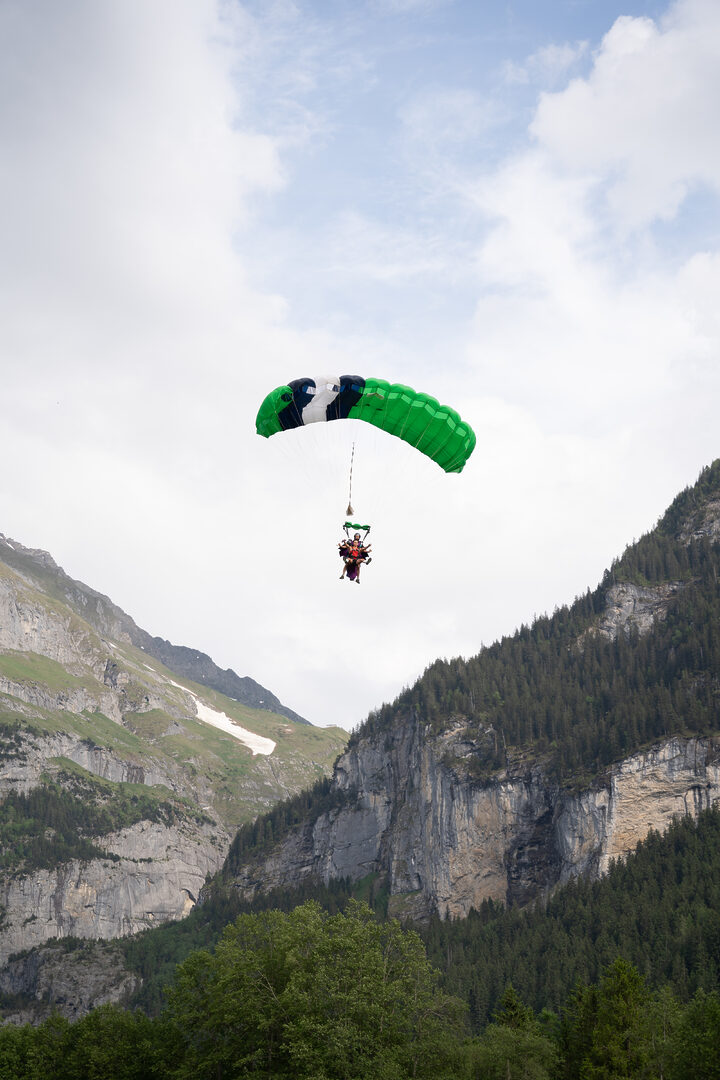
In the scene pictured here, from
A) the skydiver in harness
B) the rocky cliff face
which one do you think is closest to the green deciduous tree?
the skydiver in harness

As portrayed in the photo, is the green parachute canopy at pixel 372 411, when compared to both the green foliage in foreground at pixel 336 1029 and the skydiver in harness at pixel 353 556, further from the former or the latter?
the green foliage in foreground at pixel 336 1029

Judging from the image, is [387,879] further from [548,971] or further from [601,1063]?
[601,1063]

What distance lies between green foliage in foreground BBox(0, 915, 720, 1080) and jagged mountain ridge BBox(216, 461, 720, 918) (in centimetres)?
8100

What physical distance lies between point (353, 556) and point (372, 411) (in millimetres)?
8253

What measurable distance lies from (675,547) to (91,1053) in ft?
Result: 530

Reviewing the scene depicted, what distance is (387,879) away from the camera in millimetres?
168500

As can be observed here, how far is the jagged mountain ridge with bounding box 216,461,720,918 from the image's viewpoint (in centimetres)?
13775

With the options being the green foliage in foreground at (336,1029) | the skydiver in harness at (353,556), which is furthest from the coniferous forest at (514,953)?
the skydiver in harness at (353,556)

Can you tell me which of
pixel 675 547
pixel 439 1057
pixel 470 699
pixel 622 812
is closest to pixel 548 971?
pixel 622 812

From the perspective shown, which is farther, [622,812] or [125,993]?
[125,993]

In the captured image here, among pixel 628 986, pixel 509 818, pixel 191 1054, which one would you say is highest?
pixel 509 818

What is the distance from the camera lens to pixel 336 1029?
43.1 meters

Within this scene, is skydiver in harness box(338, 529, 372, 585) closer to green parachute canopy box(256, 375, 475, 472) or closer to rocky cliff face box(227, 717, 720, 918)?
green parachute canopy box(256, 375, 475, 472)

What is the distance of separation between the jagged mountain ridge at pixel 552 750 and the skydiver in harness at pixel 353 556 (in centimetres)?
9627
